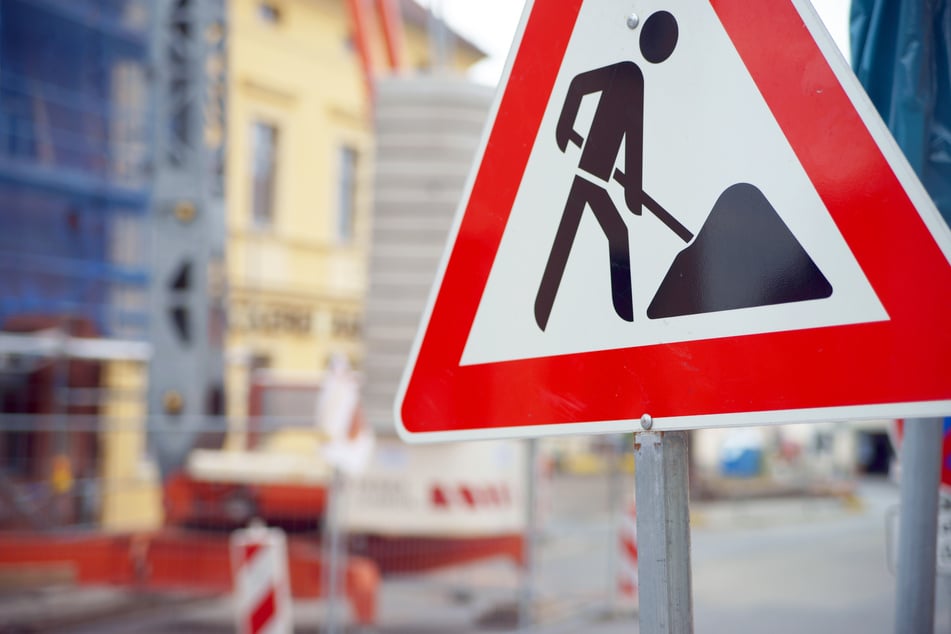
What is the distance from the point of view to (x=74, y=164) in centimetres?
1619

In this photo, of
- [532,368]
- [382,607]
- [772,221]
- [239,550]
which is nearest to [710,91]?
[772,221]

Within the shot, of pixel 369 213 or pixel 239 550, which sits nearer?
pixel 239 550

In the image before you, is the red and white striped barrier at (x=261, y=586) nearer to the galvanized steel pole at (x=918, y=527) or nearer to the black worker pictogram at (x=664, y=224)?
the galvanized steel pole at (x=918, y=527)

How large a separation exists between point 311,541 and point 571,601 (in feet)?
8.52

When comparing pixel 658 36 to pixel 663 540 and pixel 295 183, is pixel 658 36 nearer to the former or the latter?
pixel 663 540

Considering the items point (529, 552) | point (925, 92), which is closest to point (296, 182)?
point (529, 552)

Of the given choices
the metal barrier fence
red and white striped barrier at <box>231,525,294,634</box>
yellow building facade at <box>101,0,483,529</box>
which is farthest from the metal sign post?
yellow building facade at <box>101,0,483,529</box>

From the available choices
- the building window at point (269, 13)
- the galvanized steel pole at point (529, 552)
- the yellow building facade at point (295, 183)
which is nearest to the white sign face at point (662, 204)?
the galvanized steel pole at point (529, 552)

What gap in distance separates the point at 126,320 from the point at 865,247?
52.7ft

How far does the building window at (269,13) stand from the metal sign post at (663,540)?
2045cm

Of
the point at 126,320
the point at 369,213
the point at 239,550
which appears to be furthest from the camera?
the point at 126,320

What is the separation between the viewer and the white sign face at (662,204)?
151cm

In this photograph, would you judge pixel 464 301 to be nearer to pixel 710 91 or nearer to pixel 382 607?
pixel 710 91

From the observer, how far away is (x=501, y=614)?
9.14 metres
